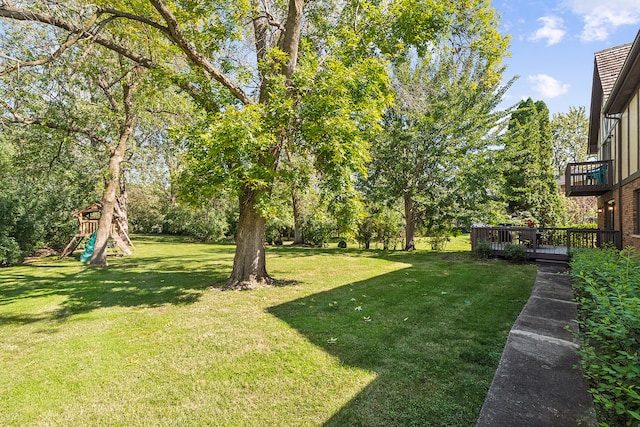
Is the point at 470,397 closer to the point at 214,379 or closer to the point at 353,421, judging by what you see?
the point at 353,421

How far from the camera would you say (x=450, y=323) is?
5.36 meters

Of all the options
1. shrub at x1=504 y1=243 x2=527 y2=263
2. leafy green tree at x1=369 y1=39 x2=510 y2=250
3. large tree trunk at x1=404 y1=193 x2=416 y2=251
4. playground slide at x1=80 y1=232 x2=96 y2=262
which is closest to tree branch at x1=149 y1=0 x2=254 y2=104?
leafy green tree at x1=369 y1=39 x2=510 y2=250

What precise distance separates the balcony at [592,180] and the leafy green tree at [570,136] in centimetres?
2522

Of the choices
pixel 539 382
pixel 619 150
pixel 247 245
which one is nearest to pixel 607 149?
pixel 619 150

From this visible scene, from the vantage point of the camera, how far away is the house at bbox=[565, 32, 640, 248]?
8.72 m

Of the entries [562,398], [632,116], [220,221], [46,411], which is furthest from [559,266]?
[220,221]

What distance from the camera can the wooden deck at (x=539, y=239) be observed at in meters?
11.5

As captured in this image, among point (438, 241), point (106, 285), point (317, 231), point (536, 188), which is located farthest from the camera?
point (536, 188)

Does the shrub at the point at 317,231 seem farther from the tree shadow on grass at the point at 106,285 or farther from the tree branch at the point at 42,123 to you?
the tree branch at the point at 42,123

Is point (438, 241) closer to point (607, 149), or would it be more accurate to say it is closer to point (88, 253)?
point (607, 149)

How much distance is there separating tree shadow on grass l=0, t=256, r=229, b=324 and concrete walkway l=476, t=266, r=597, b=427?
629cm

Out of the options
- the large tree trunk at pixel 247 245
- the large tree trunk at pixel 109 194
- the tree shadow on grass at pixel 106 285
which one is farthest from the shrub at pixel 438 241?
the large tree trunk at pixel 109 194

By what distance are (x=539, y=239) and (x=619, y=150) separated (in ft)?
20.1

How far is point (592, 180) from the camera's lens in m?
13.9
